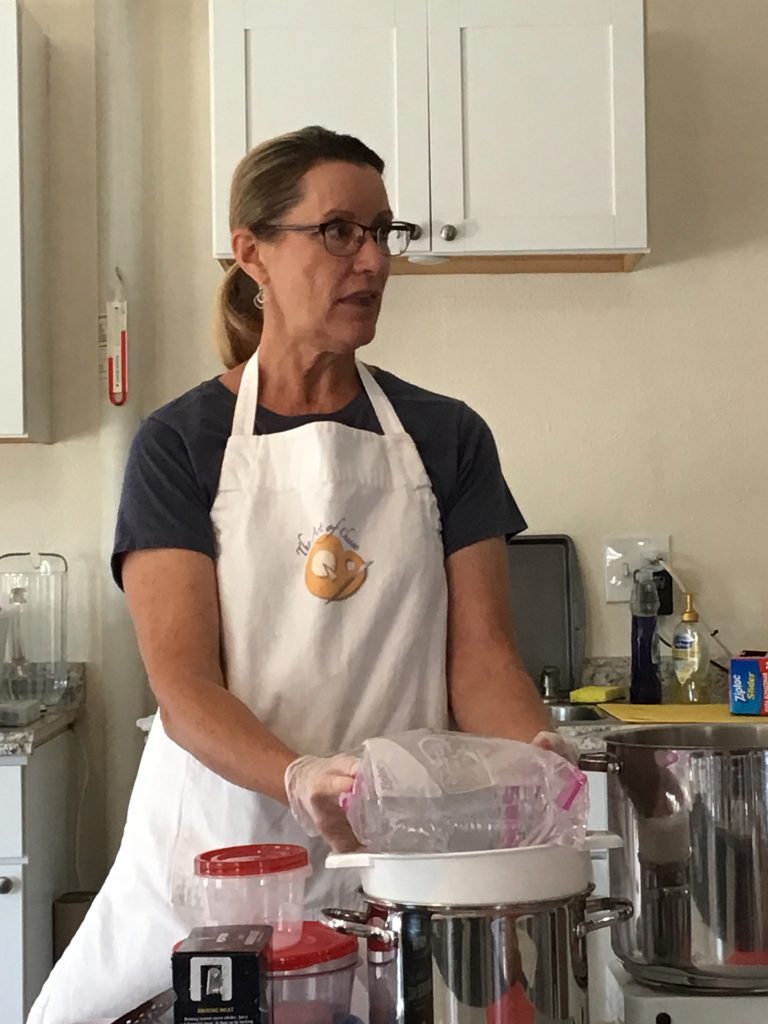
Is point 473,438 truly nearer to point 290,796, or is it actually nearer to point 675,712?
point 290,796

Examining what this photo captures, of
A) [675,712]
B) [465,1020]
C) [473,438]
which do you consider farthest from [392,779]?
[675,712]

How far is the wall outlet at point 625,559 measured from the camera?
2586 mm

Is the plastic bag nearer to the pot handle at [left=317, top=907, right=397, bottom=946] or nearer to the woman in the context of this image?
the pot handle at [left=317, top=907, right=397, bottom=946]

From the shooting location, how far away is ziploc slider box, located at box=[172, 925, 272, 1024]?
2.31 ft

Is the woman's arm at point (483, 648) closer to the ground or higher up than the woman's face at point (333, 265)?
closer to the ground

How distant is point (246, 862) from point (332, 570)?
17.7 inches

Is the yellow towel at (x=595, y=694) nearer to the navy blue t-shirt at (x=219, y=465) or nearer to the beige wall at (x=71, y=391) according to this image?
the beige wall at (x=71, y=391)

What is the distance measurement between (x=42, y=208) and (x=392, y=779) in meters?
2.01

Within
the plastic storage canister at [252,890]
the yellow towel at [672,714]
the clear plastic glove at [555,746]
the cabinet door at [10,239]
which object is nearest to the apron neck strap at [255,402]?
the clear plastic glove at [555,746]

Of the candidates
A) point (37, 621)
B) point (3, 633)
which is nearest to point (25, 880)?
point (3, 633)

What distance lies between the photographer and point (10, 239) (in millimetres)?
2359

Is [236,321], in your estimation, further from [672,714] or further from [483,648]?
[672,714]

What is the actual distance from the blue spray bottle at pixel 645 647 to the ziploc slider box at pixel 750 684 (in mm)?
236

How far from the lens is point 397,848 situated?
0.84 meters
